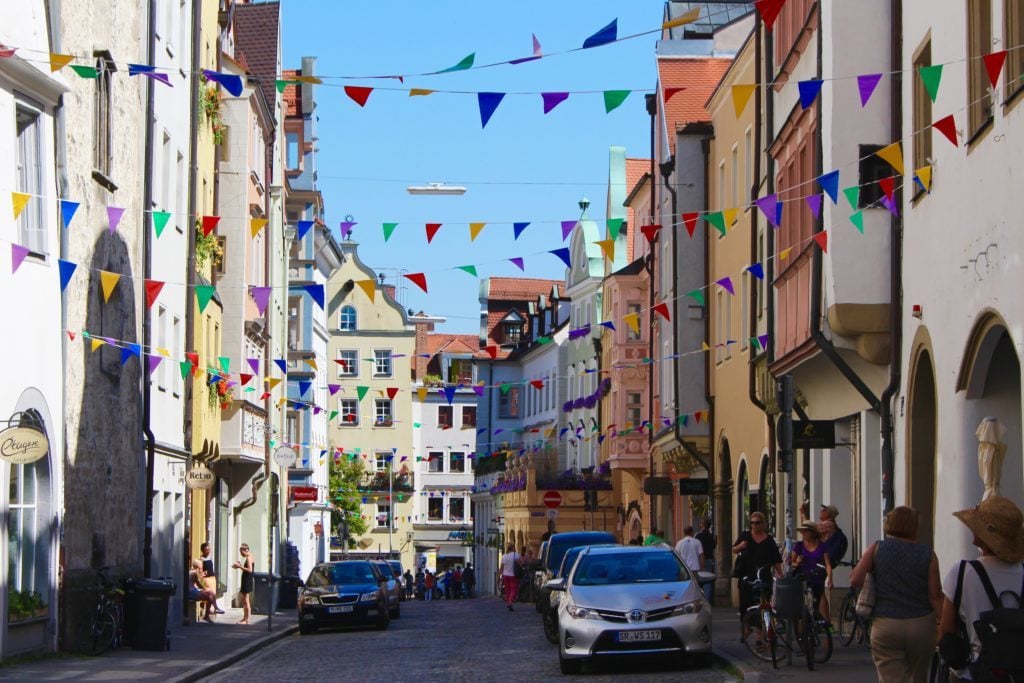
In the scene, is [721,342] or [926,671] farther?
[721,342]

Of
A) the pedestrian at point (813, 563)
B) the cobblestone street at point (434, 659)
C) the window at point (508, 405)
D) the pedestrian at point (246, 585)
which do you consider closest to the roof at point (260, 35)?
the pedestrian at point (246, 585)

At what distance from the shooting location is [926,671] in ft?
36.7

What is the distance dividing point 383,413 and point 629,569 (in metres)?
82.1

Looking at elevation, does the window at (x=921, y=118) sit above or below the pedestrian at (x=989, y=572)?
above

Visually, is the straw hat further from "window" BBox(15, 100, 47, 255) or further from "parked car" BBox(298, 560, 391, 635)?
"parked car" BBox(298, 560, 391, 635)

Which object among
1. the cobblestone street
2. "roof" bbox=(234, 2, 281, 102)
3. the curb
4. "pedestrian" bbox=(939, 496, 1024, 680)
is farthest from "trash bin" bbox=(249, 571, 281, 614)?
"pedestrian" bbox=(939, 496, 1024, 680)

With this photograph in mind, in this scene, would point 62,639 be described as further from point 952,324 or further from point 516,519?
point 516,519

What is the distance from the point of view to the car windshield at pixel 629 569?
20250 millimetres

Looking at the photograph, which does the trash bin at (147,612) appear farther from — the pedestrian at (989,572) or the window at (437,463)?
the window at (437,463)

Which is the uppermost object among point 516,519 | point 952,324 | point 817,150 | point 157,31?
point 157,31

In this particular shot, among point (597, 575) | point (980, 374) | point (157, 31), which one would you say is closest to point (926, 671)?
point (980, 374)

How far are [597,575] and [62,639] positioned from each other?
7665mm

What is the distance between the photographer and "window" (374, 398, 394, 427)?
101562mm

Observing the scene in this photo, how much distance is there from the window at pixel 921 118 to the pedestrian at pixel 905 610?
840 centimetres
